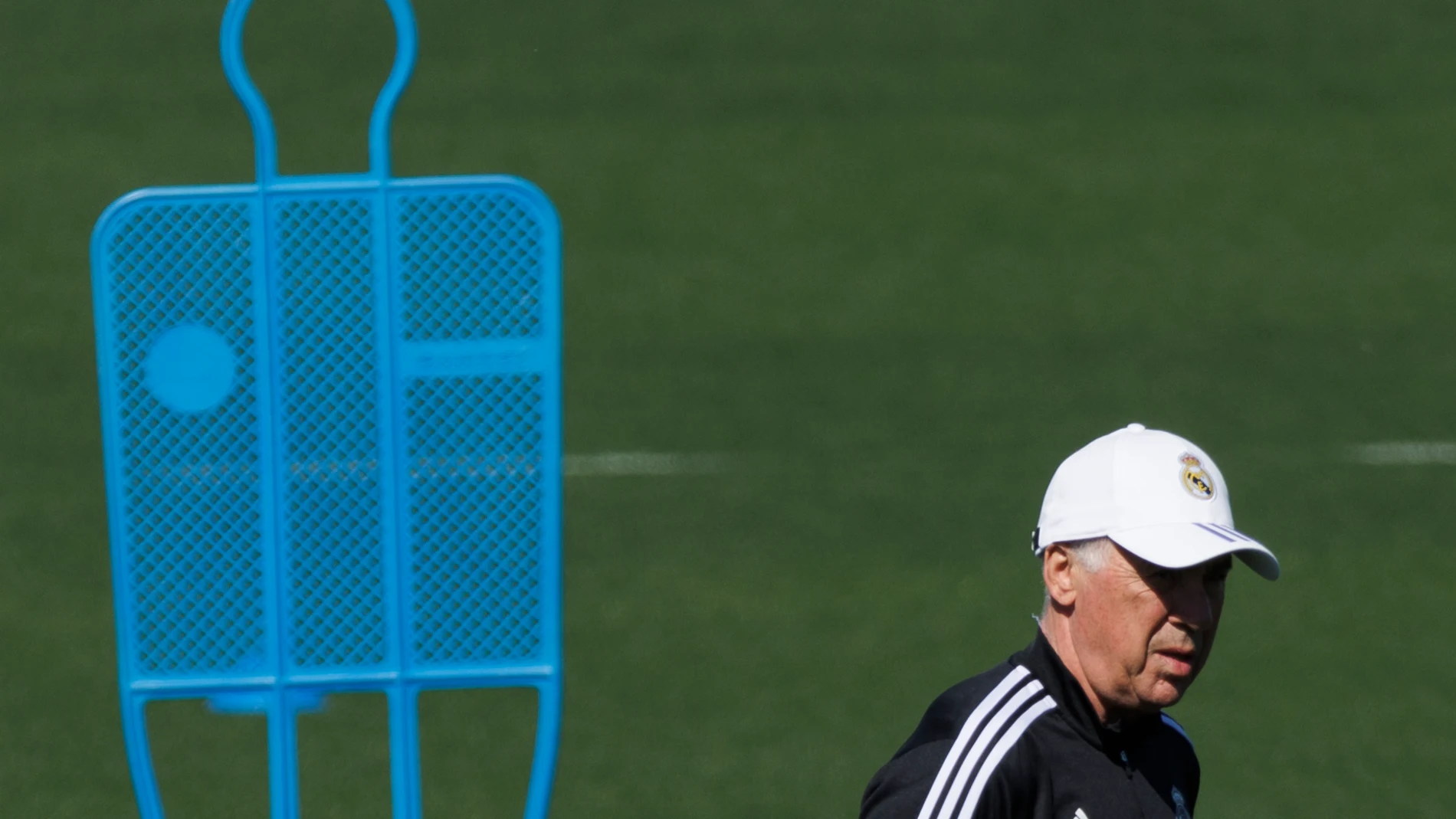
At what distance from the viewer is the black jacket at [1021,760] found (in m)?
3.01

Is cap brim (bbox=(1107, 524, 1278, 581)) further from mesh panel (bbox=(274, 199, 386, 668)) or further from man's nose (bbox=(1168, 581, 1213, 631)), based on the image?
mesh panel (bbox=(274, 199, 386, 668))

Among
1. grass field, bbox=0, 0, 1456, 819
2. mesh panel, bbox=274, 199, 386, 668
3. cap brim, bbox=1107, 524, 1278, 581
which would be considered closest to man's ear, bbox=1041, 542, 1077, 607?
cap brim, bbox=1107, 524, 1278, 581

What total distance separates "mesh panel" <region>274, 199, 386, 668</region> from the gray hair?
1540 millimetres

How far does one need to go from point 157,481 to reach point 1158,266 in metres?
5.80

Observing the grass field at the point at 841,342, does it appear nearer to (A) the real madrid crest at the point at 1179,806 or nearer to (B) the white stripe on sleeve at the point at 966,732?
Result: (A) the real madrid crest at the point at 1179,806

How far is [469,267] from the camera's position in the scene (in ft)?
13.5

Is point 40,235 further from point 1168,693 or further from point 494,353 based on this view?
point 1168,693

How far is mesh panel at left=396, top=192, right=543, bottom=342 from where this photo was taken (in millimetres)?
4090

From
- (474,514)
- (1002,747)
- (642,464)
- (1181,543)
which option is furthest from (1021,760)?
(642,464)

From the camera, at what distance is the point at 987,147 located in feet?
31.6

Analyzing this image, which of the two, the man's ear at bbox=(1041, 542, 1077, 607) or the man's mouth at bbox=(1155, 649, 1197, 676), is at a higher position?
the man's ear at bbox=(1041, 542, 1077, 607)

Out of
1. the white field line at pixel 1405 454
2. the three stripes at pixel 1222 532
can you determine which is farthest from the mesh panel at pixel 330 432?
the white field line at pixel 1405 454

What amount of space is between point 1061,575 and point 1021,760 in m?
0.33

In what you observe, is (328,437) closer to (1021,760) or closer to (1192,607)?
(1021,760)
